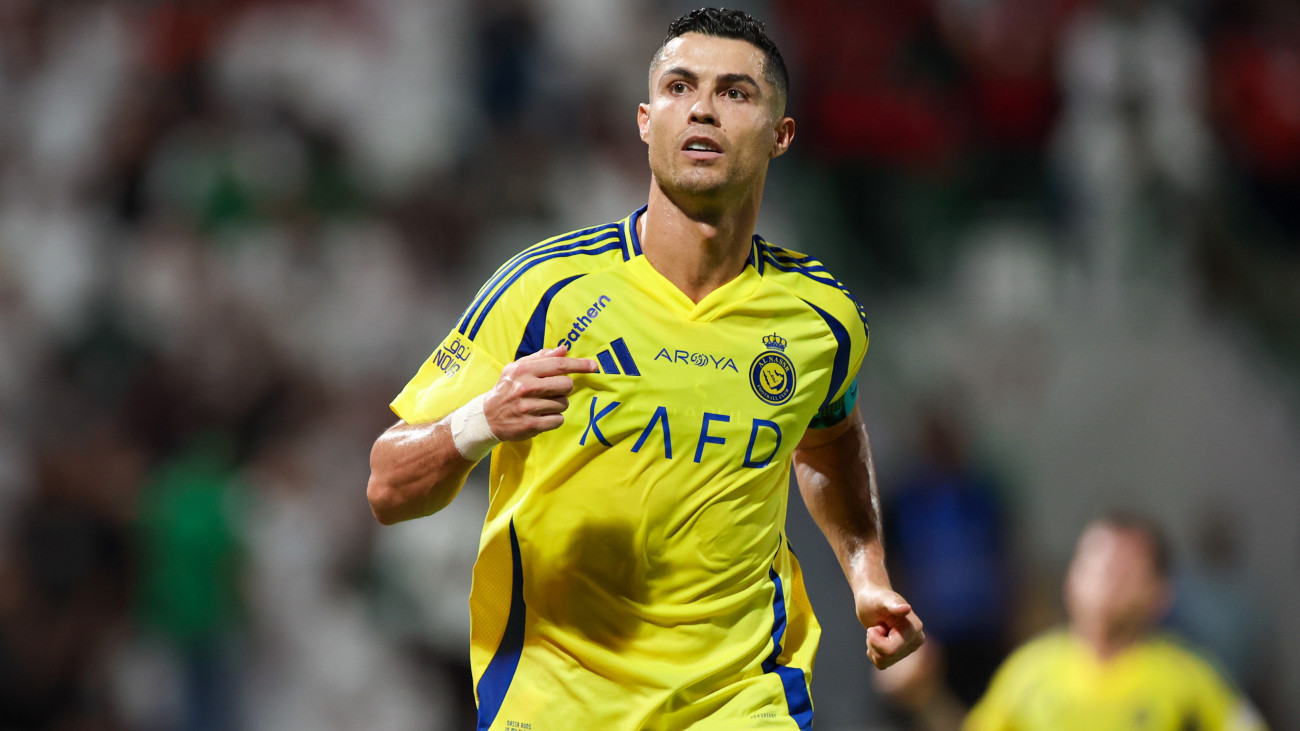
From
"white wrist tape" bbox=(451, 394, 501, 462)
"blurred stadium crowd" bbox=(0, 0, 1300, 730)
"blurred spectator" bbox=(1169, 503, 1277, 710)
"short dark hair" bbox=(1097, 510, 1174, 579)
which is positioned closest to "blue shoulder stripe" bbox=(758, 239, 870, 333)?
"white wrist tape" bbox=(451, 394, 501, 462)

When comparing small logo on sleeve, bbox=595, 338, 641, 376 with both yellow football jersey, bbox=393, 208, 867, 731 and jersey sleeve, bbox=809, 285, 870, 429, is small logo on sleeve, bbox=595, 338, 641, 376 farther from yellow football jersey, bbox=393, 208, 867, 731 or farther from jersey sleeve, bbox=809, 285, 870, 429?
jersey sleeve, bbox=809, 285, 870, 429

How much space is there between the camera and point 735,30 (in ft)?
12.1

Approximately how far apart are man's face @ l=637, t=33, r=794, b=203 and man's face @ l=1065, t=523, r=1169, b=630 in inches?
135

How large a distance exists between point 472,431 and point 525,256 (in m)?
0.62

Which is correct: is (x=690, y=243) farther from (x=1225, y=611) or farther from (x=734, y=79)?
(x=1225, y=611)

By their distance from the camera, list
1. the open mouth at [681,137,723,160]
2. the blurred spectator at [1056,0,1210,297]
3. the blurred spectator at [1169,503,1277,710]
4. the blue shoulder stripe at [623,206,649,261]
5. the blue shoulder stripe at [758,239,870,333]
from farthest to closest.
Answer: the blurred spectator at [1056,0,1210,297] < the blurred spectator at [1169,503,1277,710] < the blue shoulder stripe at [758,239,870,333] < the blue shoulder stripe at [623,206,649,261] < the open mouth at [681,137,723,160]

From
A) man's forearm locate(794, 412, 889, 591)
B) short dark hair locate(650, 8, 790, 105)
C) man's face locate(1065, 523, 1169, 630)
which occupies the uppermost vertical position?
short dark hair locate(650, 8, 790, 105)

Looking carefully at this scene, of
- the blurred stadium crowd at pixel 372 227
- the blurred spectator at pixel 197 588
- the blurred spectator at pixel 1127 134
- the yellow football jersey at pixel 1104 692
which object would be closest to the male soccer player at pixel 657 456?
the yellow football jersey at pixel 1104 692

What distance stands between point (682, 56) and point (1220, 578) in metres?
6.86

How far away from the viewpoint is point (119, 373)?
30.2 feet

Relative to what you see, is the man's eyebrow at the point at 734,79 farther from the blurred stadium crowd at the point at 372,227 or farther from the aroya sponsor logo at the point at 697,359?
the blurred stadium crowd at the point at 372,227

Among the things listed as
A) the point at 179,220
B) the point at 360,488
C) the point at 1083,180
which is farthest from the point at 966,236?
the point at 179,220

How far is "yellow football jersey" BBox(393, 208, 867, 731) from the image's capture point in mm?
3426

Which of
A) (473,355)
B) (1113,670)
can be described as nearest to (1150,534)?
(1113,670)
